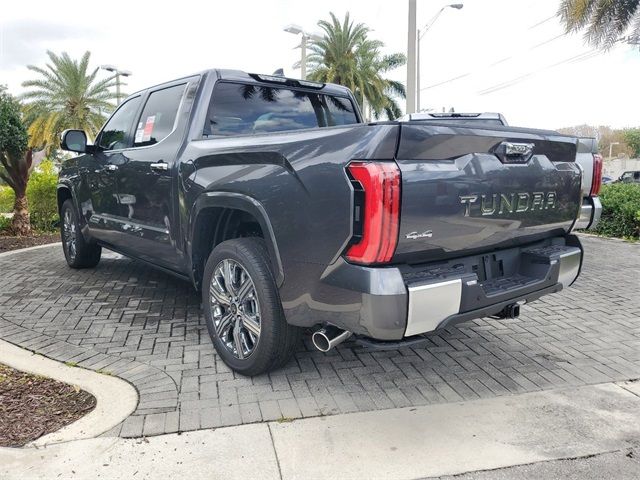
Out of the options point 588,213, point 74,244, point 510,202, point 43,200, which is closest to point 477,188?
point 510,202

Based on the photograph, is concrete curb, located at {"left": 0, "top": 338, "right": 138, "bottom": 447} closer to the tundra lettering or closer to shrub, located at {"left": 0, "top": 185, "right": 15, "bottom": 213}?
the tundra lettering

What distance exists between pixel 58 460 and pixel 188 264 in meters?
1.62

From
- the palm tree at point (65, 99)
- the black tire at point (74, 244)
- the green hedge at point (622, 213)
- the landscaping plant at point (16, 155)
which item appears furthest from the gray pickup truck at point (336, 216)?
the palm tree at point (65, 99)

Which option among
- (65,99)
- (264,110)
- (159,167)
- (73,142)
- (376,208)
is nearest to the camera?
(376,208)

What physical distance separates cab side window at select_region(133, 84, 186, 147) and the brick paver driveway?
1.56 metres

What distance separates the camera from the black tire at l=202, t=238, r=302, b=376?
3086 mm

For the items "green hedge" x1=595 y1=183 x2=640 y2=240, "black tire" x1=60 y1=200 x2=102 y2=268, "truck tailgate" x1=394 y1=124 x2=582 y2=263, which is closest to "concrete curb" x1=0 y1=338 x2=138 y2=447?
"truck tailgate" x1=394 y1=124 x2=582 y2=263

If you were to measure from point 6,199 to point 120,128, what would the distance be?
48.0 ft

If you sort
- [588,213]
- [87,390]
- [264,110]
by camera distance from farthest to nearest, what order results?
[264,110] → [588,213] → [87,390]

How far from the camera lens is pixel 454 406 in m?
3.11

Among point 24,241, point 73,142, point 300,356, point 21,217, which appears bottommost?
point 24,241

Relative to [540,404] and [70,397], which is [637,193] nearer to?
[540,404]

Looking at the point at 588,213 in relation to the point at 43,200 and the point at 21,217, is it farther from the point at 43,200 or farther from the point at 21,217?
the point at 43,200

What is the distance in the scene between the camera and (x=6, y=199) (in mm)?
17328
